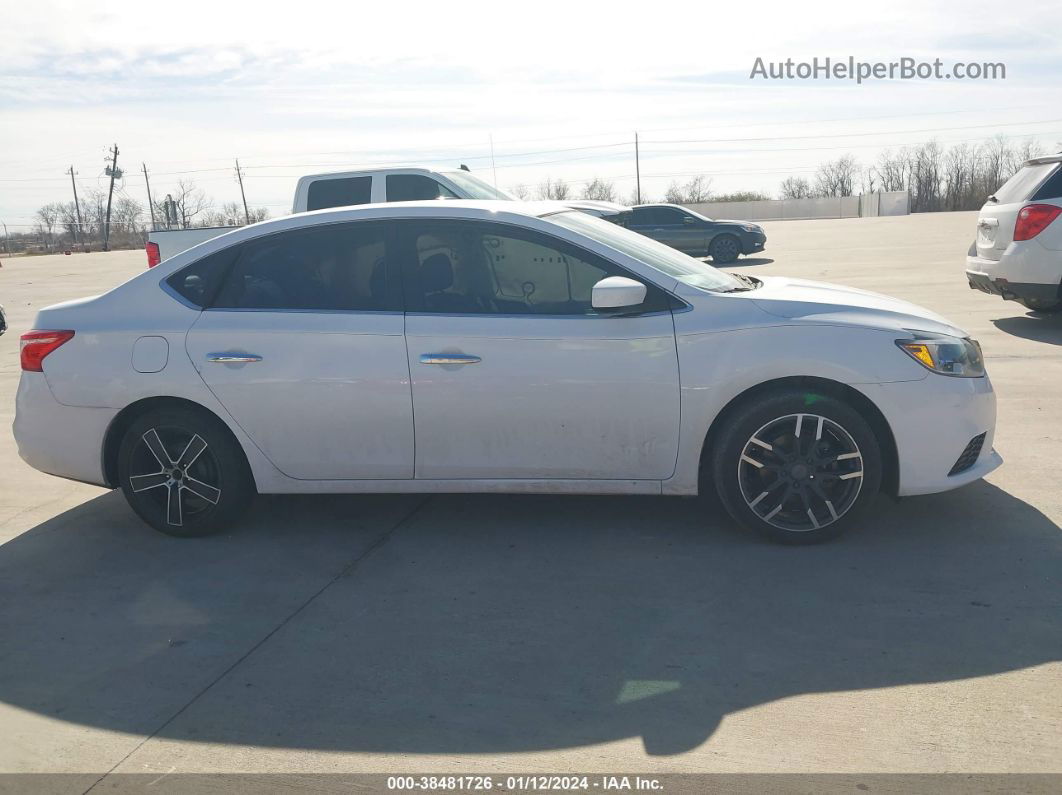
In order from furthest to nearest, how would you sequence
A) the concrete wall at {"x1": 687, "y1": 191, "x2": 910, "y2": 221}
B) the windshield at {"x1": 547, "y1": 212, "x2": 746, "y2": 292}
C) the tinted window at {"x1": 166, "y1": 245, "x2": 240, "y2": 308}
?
the concrete wall at {"x1": 687, "y1": 191, "x2": 910, "y2": 221}, the tinted window at {"x1": 166, "y1": 245, "x2": 240, "y2": 308}, the windshield at {"x1": 547, "y1": 212, "x2": 746, "y2": 292}

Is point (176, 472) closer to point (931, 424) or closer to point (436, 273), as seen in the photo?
point (436, 273)

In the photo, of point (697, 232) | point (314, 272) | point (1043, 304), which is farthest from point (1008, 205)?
point (697, 232)

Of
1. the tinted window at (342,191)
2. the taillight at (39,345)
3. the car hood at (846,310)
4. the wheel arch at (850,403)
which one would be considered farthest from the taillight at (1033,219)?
the taillight at (39,345)

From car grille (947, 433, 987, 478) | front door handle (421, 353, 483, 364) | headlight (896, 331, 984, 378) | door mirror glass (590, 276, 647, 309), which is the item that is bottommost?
car grille (947, 433, 987, 478)

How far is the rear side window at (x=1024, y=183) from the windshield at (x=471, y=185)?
5.82 meters

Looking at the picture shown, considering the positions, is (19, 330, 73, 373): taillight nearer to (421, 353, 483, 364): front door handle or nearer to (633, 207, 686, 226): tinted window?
(421, 353, 483, 364): front door handle

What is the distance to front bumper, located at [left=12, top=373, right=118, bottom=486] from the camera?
17.1ft

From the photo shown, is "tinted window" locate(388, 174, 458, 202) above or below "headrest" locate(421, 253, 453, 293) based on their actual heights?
above

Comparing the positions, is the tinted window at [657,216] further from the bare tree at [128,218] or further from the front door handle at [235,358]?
the bare tree at [128,218]

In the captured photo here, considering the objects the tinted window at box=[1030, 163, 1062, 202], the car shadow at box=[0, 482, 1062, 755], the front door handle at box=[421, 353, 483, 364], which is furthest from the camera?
the tinted window at box=[1030, 163, 1062, 202]

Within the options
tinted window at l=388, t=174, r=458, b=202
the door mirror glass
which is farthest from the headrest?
tinted window at l=388, t=174, r=458, b=202

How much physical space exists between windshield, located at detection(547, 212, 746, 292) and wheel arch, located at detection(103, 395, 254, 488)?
1994 millimetres

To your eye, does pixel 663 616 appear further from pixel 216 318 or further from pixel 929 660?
pixel 216 318

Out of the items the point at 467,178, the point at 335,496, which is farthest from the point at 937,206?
the point at 335,496
